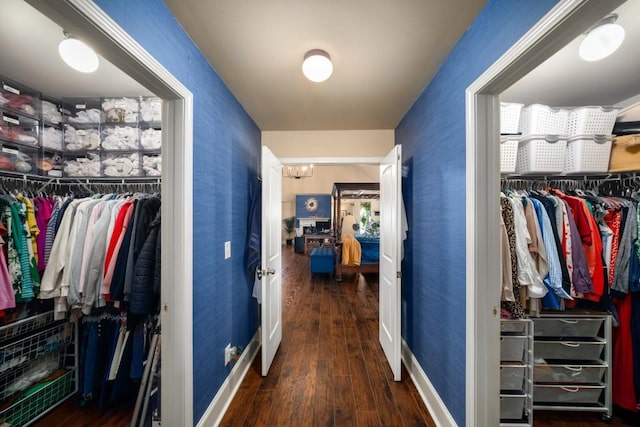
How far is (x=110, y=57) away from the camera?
89 cm

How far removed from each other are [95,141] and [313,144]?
195cm

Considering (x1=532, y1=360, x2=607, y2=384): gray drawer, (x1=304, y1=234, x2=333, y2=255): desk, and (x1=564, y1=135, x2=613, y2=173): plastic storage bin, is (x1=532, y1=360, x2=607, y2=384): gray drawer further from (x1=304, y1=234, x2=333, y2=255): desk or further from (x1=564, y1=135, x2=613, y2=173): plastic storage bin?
(x1=304, y1=234, x2=333, y2=255): desk

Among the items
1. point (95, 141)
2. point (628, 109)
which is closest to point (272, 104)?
point (95, 141)

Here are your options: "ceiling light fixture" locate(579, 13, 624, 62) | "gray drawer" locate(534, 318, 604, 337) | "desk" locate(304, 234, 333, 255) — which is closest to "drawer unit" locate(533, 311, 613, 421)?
"gray drawer" locate(534, 318, 604, 337)

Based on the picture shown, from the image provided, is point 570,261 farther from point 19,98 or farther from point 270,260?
point 19,98

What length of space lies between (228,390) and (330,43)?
2478 mm

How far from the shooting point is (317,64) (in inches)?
55.4

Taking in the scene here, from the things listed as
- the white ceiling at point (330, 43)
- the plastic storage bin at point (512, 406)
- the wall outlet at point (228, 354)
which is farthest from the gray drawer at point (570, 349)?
the wall outlet at point (228, 354)

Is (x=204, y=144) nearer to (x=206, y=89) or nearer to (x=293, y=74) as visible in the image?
(x=206, y=89)

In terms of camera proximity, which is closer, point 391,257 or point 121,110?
point 121,110

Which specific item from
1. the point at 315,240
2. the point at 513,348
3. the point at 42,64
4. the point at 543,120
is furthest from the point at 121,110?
the point at 315,240

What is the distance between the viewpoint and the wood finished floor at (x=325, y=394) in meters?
1.58

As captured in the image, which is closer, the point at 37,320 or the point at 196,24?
the point at 196,24

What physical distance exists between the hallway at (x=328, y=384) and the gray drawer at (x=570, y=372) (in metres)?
0.87
